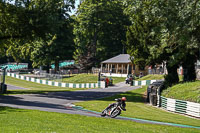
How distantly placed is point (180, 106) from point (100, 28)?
51.8 metres

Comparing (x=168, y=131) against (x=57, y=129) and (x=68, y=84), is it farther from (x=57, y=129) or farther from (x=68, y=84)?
(x=68, y=84)

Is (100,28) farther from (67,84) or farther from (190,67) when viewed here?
(190,67)

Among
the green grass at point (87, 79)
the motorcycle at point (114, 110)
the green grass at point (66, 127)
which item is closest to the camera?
the green grass at point (66, 127)

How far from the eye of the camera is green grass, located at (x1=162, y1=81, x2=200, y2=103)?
72.3 ft

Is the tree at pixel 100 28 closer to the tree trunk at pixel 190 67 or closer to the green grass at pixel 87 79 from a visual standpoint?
the green grass at pixel 87 79

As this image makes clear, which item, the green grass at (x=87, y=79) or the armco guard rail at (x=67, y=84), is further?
A: the green grass at (x=87, y=79)

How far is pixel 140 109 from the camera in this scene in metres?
23.2

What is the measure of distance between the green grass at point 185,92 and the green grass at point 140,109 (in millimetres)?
1758

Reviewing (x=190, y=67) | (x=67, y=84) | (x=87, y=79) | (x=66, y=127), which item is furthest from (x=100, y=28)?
(x=66, y=127)

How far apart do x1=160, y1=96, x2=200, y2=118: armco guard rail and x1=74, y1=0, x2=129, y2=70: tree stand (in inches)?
1499

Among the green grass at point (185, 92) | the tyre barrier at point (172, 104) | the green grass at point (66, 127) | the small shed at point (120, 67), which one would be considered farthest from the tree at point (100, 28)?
the green grass at point (66, 127)

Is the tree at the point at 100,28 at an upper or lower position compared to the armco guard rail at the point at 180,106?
upper

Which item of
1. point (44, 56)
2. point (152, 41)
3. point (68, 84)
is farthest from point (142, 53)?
point (44, 56)

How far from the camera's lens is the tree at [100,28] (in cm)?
6844
